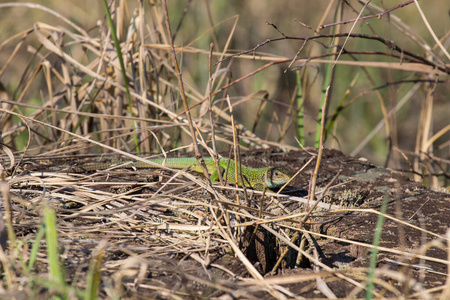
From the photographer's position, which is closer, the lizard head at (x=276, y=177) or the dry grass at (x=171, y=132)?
the dry grass at (x=171, y=132)

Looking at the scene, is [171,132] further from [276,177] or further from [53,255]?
[53,255]

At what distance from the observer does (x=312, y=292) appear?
86.7 inches

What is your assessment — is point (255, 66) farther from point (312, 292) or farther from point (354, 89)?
point (312, 292)

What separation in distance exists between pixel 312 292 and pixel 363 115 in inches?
305

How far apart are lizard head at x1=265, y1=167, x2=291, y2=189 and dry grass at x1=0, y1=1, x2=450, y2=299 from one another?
0.43 meters

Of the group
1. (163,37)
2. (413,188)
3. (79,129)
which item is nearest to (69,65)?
(79,129)

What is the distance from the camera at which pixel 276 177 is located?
12.8 ft

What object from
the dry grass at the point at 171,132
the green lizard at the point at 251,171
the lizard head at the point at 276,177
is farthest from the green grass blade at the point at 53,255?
the lizard head at the point at 276,177

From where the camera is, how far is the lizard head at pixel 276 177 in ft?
12.4

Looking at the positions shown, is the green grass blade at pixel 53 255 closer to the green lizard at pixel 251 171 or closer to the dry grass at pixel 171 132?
the dry grass at pixel 171 132

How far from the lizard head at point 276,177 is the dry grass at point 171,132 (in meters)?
0.43

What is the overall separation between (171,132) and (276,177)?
10.7 ft

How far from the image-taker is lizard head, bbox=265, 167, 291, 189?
12.4 ft

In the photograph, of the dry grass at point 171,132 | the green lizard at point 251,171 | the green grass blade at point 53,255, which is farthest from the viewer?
the green lizard at point 251,171
